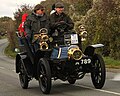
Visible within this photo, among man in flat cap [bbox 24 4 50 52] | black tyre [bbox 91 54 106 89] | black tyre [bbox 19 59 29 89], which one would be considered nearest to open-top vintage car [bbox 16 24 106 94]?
black tyre [bbox 91 54 106 89]

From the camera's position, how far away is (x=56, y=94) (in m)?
9.73

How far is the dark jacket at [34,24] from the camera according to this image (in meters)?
10.4

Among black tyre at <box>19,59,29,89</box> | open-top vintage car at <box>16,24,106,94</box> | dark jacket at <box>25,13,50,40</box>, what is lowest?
black tyre at <box>19,59,29,89</box>

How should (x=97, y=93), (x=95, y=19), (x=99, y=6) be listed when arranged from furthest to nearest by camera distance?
(x=95, y=19) → (x=99, y=6) → (x=97, y=93)

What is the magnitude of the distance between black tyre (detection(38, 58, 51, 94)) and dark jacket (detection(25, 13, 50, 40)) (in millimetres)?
1021

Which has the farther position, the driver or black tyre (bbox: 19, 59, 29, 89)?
black tyre (bbox: 19, 59, 29, 89)

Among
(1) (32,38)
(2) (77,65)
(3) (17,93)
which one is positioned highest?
(1) (32,38)

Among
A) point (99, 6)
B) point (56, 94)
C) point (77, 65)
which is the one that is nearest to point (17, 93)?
point (56, 94)

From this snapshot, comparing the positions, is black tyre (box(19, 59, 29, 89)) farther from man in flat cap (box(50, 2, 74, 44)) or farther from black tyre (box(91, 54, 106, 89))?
black tyre (box(91, 54, 106, 89))

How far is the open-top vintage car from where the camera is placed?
31.5 feet

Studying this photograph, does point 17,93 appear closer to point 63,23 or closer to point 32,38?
point 32,38

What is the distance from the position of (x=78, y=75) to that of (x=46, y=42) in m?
1.16

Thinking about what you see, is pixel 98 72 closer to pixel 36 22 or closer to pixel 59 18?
pixel 59 18

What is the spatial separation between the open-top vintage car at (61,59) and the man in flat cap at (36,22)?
275mm
